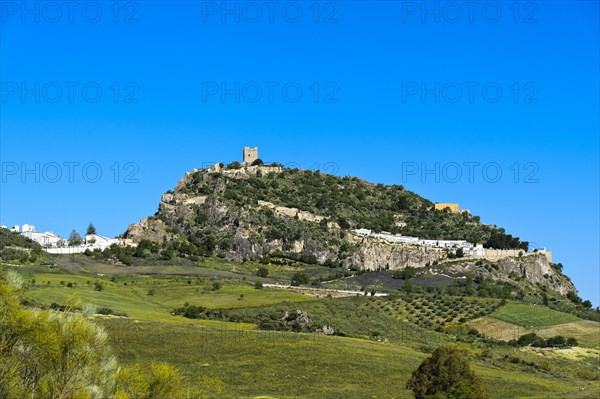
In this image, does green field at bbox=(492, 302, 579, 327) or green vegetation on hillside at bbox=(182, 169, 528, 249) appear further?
green vegetation on hillside at bbox=(182, 169, 528, 249)

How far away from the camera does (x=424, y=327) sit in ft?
367

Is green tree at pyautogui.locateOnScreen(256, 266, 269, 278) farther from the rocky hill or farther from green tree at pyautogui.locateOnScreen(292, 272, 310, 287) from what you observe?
the rocky hill

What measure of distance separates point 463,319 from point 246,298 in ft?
86.7

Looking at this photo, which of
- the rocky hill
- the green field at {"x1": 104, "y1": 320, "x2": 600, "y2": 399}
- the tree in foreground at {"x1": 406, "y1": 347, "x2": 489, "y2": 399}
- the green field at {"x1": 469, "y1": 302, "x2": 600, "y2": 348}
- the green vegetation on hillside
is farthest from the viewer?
the green vegetation on hillside

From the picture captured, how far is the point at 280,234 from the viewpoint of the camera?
171625 mm

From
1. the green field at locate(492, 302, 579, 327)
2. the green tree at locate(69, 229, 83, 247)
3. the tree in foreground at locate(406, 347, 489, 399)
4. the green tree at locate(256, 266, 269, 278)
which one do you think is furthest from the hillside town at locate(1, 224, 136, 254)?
the tree in foreground at locate(406, 347, 489, 399)

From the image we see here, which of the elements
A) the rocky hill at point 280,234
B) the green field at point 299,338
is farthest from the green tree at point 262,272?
the rocky hill at point 280,234

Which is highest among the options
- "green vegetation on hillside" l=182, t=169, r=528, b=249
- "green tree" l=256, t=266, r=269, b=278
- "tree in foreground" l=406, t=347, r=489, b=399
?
"green vegetation on hillside" l=182, t=169, r=528, b=249

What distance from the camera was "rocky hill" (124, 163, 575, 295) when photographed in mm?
167250

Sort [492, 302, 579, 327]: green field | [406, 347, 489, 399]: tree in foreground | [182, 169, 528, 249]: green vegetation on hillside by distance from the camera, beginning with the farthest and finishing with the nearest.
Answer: [182, 169, 528, 249]: green vegetation on hillside
[492, 302, 579, 327]: green field
[406, 347, 489, 399]: tree in foreground

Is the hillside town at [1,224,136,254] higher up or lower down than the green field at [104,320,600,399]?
higher up

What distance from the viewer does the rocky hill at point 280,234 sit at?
6585 inches

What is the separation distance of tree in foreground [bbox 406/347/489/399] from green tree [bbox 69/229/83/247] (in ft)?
416

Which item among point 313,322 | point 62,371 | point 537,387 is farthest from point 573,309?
point 62,371
